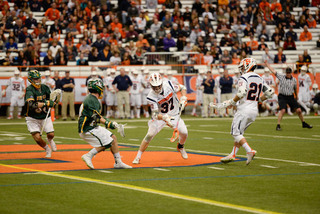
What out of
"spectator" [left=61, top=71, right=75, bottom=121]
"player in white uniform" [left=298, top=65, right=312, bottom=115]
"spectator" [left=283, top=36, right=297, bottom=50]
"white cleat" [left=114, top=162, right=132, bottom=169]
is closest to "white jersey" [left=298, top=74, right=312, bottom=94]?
"player in white uniform" [left=298, top=65, right=312, bottom=115]

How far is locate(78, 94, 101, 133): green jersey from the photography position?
34.3 feet

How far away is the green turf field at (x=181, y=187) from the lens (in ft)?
23.6

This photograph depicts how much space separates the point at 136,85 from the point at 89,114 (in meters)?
15.0

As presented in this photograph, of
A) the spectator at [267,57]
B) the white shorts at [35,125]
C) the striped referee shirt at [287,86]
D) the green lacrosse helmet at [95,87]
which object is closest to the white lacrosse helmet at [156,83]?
the green lacrosse helmet at [95,87]

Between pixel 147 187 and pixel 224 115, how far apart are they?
1755 centimetres

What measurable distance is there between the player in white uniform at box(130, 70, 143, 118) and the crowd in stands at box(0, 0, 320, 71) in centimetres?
122

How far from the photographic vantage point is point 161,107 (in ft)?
37.8

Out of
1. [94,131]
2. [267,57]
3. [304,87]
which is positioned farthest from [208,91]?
[94,131]

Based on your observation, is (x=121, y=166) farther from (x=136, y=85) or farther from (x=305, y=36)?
(x=305, y=36)

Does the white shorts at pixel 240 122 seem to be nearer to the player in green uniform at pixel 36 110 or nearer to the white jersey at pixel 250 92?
the white jersey at pixel 250 92

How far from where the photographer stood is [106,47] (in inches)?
1037

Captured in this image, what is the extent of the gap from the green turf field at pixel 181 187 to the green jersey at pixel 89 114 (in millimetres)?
834

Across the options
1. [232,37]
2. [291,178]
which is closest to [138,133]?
[291,178]

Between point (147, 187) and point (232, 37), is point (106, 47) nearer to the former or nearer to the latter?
point (232, 37)
